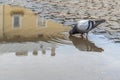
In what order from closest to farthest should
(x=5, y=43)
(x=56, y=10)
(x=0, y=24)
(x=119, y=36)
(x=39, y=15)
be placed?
(x=5, y=43) < (x=119, y=36) < (x=0, y=24) < (x=39, y=15) < (x=56, y=10)

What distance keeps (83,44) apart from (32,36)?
4.71 ft

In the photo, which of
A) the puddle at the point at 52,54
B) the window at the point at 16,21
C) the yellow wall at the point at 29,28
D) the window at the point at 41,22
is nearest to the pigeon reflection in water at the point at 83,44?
the puddle at the point at 52,54

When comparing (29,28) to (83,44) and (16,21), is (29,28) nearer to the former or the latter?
(16,21)

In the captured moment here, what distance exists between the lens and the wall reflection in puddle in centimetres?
880

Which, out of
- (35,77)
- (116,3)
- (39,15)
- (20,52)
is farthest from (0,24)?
(116,3)

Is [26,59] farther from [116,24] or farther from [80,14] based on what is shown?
[80,14]

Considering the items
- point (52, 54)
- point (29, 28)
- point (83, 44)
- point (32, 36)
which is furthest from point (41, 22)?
point (52, 54)

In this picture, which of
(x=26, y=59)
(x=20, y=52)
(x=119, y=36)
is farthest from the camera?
(x=119, y=36)

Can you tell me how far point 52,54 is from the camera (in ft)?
27.4

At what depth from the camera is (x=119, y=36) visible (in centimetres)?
995

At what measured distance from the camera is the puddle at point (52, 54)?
6.99 m

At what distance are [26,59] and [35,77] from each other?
1.19 meters

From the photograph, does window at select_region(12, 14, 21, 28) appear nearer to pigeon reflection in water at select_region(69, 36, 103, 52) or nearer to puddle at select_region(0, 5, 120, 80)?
puddle at select_region(0, 5, 120, 80)

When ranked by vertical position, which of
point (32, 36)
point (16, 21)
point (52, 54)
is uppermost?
point (16, 21)
